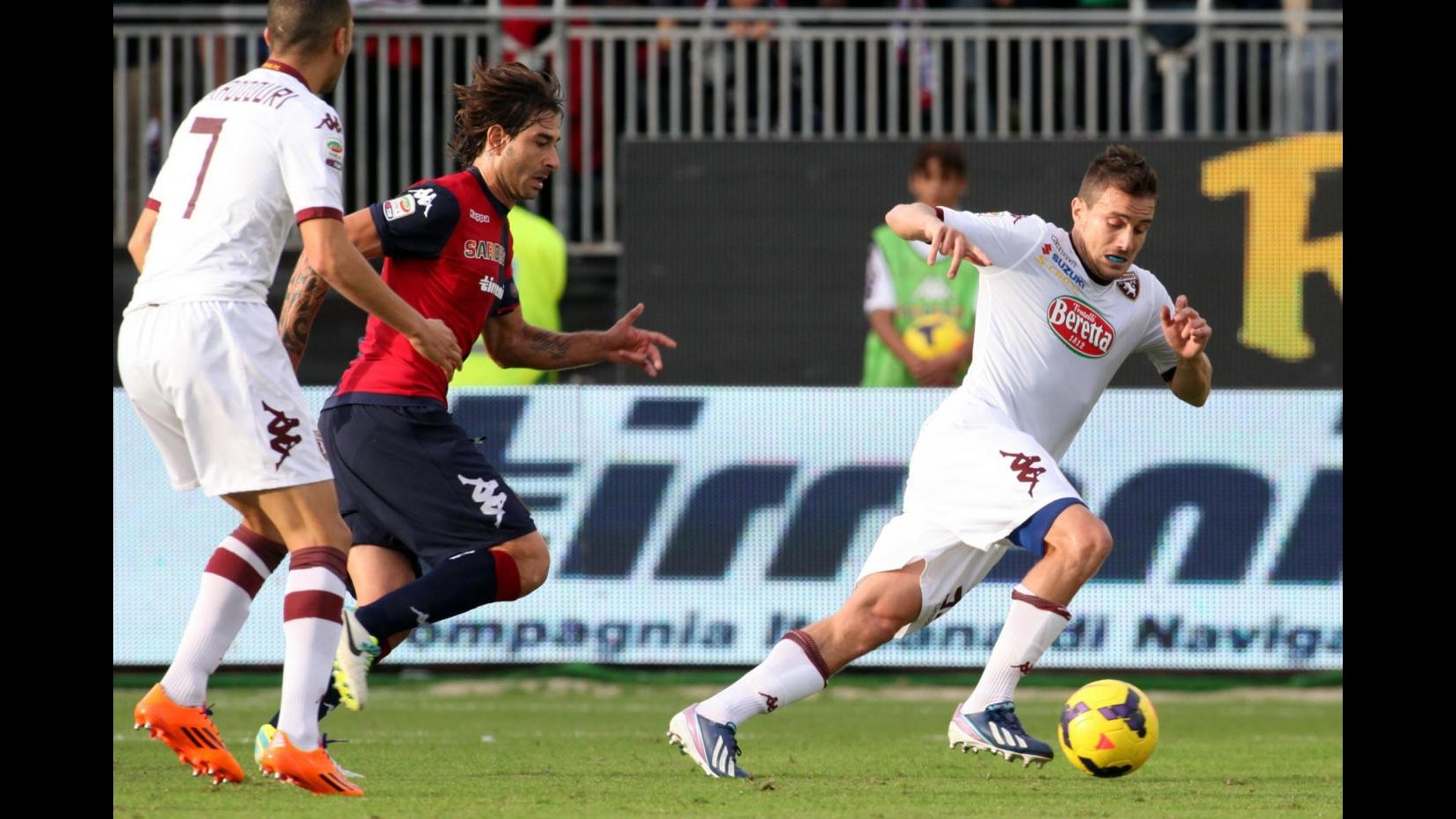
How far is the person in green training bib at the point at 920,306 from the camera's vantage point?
10922 mm

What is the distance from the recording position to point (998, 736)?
21.3ft

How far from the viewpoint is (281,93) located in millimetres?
6004

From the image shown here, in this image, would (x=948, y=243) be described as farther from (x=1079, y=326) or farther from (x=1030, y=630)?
(x=1030, y=630)

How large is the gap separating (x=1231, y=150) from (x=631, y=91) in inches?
158

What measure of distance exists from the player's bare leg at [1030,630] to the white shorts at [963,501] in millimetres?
139

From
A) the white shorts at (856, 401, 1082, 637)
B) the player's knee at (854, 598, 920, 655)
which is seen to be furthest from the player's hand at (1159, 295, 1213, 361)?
the player's knee at (854, 598, 920, 655)

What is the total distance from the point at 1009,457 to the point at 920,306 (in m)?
4.72

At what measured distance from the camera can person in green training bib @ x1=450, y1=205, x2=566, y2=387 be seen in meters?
11.4

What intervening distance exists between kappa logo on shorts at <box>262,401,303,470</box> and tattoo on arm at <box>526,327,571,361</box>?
176 cm

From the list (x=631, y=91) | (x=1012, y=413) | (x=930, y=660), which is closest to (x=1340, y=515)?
(x=930, y=660)

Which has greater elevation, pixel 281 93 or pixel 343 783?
pixel 281 93

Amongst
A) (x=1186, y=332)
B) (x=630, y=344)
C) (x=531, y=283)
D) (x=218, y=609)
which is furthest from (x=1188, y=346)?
(x=531, y=283)

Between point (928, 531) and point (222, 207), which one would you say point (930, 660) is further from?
point (222, 207)

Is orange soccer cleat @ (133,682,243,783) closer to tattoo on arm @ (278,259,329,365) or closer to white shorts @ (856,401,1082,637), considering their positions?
tattoo on arm @ (278,259,329,365)
